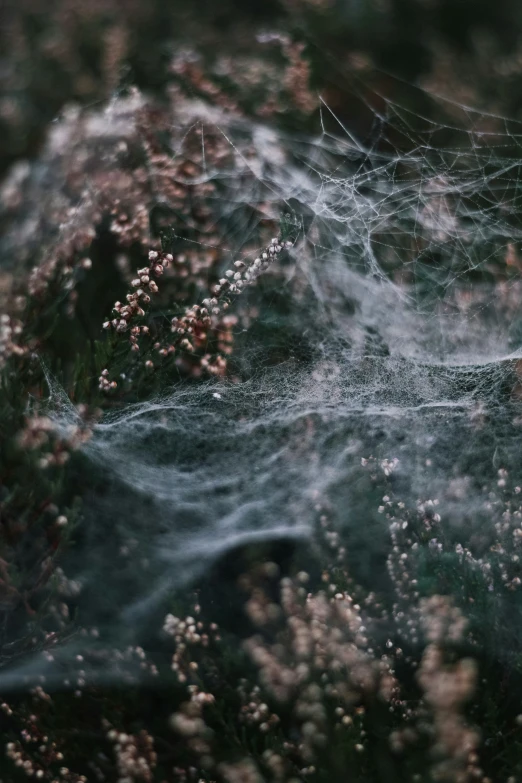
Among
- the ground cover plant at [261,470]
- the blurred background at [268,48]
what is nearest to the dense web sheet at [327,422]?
the ground cover plant at [261,470]

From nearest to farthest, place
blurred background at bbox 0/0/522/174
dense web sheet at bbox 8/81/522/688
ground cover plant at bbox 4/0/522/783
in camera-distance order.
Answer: ground cover plant at bbox 4/0/522/783 < dense web sheet at bbox 8/81/522/688 < blurred background at bbox 0/0/522/174

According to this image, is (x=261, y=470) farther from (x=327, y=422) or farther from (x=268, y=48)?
(x=268, y=48)

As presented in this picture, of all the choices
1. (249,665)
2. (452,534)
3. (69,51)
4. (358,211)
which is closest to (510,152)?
(358,211)

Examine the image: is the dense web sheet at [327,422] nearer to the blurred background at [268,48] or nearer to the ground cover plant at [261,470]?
the ground cover plant at [261,470]

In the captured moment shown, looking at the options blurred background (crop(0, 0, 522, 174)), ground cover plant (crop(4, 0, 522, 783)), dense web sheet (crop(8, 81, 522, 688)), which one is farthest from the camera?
blurred background (crop(0, 0, 522, 174))

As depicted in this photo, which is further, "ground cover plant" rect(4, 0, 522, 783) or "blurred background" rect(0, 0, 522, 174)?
"blurred background" rect(0, 0, 522, 174)

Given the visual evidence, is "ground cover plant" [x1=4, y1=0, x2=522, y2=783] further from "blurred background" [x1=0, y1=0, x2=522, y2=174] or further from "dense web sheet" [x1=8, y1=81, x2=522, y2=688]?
"blurred background" [x1=0, y1=0, x2=522, y2=174]

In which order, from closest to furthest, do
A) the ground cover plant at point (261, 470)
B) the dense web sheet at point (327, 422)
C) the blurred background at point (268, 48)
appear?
the ground cover plant at point (261, 470), the dense web sheet at point (327, 422), the blurred background at point (268, 48)

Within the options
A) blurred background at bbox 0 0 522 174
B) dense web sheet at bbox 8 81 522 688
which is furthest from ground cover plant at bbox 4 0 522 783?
blurred background at bbox 0 0 522 174
